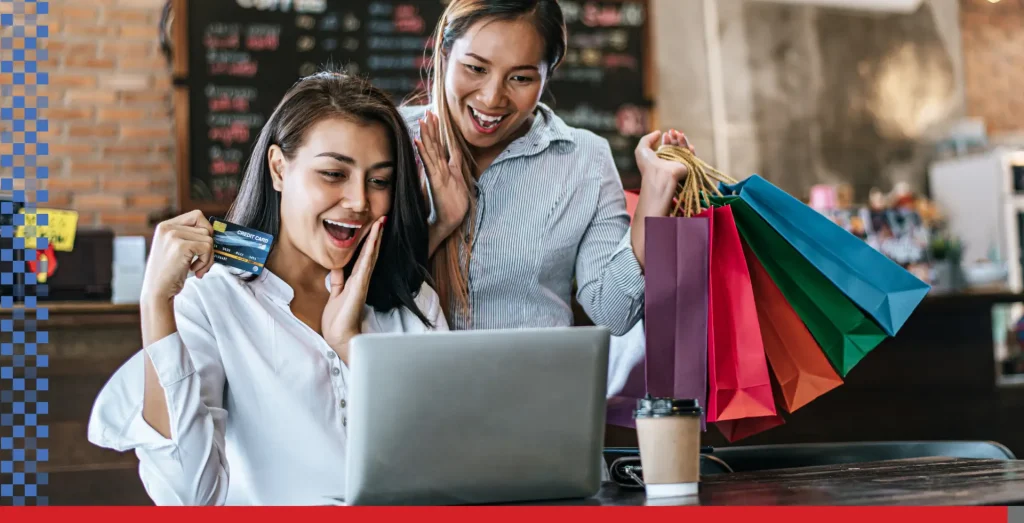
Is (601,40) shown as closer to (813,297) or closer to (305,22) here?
(305,22)

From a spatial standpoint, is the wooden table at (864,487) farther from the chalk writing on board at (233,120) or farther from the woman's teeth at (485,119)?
the chalk writing on board at (233,120)

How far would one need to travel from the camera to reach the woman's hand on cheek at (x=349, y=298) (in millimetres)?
1662

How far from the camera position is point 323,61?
14.5 ft

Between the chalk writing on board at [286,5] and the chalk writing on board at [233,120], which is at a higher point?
the chalk writing on board at [286,5]

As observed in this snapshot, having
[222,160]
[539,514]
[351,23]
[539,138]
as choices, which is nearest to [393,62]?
[351,23]

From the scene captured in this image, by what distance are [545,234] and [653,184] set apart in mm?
257

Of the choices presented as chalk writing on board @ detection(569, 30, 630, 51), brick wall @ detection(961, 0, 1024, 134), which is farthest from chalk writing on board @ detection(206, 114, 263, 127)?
brick wall @ detection(961, 0, 1024, 134)

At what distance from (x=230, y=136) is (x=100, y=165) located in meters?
0.92

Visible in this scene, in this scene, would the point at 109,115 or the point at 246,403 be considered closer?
the point at 246,403

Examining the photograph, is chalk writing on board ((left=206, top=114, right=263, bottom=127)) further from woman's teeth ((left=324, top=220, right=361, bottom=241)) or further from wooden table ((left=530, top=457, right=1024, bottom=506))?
wooden table ((left=530, top=457, right=1024, bottom=506))

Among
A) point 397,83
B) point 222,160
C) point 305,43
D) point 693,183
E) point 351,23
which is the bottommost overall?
point 693,183

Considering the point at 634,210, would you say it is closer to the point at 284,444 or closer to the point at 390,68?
the point at 284,444

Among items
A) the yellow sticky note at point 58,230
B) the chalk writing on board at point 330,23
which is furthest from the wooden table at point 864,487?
the chalk writing on board at point 330,23

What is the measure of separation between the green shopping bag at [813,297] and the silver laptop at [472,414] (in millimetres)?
593
